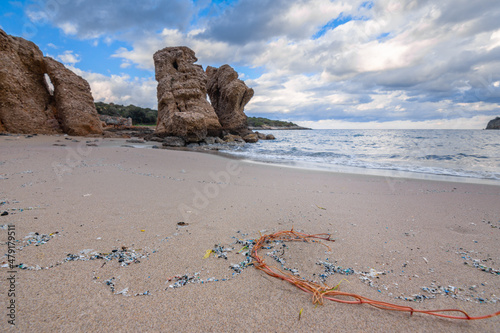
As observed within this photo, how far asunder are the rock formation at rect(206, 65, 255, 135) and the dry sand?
2287cm

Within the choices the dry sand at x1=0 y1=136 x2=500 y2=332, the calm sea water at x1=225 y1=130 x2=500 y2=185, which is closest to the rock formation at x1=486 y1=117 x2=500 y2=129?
the calm sea water at x1=225 y1=130 x2=500 y2=185

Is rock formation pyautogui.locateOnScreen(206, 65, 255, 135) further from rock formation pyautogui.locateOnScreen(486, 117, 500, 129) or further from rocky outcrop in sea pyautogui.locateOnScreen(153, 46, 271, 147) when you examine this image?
rock formation pyautogui.locateOnScreen(486, 117, 500, 129)

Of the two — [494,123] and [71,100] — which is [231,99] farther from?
[494,123]

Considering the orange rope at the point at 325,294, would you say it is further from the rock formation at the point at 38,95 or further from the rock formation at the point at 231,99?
the rock formation at the point at 231,99

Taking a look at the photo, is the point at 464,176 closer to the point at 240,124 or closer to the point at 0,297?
the point at 0,297

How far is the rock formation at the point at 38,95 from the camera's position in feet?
33.7

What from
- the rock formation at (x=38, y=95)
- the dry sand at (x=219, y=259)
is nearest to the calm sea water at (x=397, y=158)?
the dry sand at (x=219, y=259)

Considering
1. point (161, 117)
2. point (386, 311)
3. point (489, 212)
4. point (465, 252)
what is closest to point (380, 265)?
point (386, 311)

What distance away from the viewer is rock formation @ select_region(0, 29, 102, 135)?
1028cm

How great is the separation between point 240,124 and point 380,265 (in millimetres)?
25159

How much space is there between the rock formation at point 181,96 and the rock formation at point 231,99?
7.13 meters

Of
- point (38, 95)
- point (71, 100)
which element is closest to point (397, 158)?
point (71, 100)

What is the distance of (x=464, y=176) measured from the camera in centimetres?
635

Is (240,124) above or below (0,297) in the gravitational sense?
above
